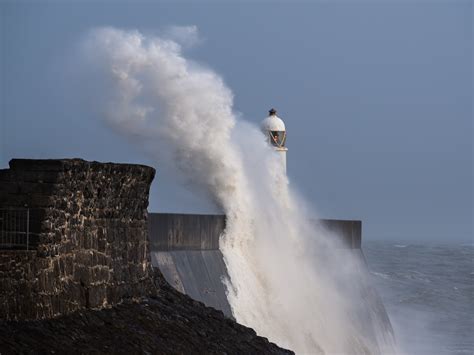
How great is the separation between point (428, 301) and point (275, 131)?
13.6m

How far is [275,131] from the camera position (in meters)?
24.5

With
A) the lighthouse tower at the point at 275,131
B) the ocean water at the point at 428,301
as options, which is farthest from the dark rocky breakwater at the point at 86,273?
the ocean water at the point at 428,301

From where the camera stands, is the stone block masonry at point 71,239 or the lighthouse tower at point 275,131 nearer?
the stone block masonry at point 71,239

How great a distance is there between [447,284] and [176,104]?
84.1 ft

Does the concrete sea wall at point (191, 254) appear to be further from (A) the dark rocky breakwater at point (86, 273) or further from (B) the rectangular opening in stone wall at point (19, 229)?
(B) the rectangular opening in stone wall at point (19, 229)

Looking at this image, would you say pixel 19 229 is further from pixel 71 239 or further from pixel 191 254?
pixel 191 254

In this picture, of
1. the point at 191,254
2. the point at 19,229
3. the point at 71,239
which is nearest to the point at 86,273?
the point at 71,239

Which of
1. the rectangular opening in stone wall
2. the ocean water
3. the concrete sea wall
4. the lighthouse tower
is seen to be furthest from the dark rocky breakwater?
the ocean water

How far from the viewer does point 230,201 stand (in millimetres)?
19422

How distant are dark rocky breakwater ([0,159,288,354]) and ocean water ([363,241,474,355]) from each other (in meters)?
11.1

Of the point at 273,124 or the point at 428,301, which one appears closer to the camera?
the point at 273,124

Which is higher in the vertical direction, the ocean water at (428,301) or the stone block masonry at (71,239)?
the stone block masonry at (71,239)

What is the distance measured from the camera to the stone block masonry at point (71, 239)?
11.0m

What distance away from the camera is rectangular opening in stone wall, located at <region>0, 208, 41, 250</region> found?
11.3 metres
